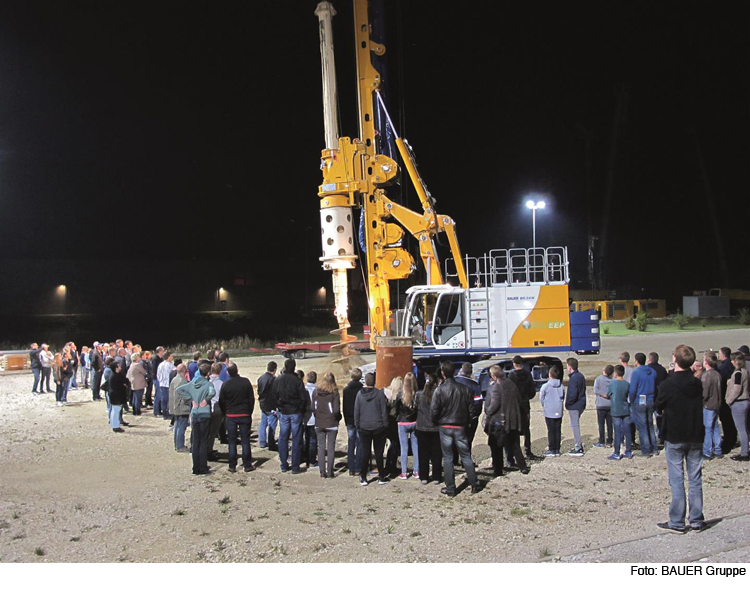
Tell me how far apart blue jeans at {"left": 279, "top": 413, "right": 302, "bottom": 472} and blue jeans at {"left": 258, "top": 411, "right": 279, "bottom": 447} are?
122 cm

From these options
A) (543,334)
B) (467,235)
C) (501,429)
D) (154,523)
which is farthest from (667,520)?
(467,235)

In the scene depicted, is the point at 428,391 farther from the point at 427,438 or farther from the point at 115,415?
the point at 115,415

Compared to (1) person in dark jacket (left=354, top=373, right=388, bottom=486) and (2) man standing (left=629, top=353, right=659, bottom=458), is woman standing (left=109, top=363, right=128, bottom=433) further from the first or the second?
(2) man standing (left=629, top=353, right=659, bottom=458)

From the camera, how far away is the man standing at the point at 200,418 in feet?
31.8

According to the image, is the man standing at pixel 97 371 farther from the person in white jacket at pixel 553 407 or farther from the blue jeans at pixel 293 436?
the person in white jacket at pixel 553 407

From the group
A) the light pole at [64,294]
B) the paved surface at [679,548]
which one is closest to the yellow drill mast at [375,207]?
Result: the paved surface at [679,548]

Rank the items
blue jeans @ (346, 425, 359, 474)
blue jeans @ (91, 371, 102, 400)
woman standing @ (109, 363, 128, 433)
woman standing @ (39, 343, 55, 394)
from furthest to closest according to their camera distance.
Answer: woman standing @ (39, 343, 55, 394)
blue jeans @ (91, 371, 102, 400)
woman standing @ (109, 363, 128, 433)
blue jeans @ (346, 425, 359, 474)

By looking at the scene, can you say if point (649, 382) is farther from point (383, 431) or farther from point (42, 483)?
point (42, 483)

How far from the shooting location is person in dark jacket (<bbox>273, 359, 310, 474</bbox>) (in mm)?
9664

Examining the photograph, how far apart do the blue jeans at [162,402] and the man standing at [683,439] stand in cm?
1127

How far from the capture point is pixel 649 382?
31.6 feet

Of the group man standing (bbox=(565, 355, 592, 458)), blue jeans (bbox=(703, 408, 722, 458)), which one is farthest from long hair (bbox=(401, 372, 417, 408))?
blue jeans (bbox=(703, 408, 722, 458))

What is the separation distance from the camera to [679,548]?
20.3ft

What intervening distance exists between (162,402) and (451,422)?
356 inches
